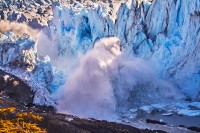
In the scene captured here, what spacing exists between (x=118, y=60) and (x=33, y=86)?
9197 mm

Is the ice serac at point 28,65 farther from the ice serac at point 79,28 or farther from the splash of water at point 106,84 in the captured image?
the ice serac at point 79,28

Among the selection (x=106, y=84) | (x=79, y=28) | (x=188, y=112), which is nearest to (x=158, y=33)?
(x=106, y=84)

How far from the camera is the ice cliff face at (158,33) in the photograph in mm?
40531

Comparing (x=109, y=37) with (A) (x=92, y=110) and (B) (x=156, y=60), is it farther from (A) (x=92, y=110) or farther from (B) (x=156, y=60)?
(A) (x=92, y=110)

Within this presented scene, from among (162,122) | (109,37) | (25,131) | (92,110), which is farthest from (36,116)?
(109,37)

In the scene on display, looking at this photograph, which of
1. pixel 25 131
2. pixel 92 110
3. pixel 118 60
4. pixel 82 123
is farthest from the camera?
pixel 118 60

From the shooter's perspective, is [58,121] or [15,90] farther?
[15,90]

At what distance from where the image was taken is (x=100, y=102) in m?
39.0

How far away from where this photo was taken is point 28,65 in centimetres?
4441

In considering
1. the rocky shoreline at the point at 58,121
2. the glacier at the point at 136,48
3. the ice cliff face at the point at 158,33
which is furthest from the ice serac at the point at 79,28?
the rocky shoreline at the point at 58,121

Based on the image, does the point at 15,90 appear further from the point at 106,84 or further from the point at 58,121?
the point at 58,121

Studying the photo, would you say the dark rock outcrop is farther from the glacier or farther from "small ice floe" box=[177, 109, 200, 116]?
"small ice floe" box=[177, 109, 200, 116]

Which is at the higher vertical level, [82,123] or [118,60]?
[118,60]

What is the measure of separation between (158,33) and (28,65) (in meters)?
14.2
